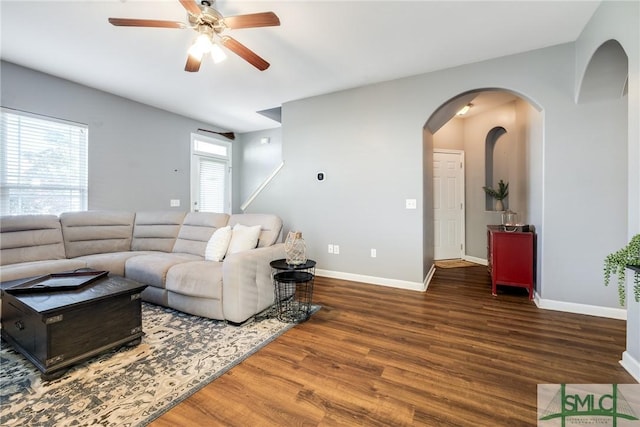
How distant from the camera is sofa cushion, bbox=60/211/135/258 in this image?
3283 millimetres

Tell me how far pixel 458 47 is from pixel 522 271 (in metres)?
2.61

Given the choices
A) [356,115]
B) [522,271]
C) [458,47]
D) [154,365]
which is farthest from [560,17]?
[154,365]

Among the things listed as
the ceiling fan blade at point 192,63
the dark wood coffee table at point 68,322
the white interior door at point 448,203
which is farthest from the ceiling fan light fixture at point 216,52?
the white interior door at point 448,203

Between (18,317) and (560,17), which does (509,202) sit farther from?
(18,317)

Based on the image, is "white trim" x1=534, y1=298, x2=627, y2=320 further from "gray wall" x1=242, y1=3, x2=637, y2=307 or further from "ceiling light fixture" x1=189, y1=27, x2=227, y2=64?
"ceiling light fixture" x1=189, y1=27, x2=227, y2=64

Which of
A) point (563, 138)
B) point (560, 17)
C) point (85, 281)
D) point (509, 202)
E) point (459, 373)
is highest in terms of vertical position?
point (560, 17)

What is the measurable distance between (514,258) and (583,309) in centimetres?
74

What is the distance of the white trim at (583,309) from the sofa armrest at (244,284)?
2931 mm

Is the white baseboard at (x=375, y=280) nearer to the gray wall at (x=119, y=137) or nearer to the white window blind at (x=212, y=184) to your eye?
the white window blind at (x=212, y=184)

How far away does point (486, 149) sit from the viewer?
507 centimetres

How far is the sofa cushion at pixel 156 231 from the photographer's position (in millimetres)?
3707

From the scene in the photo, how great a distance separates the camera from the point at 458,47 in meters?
2.82

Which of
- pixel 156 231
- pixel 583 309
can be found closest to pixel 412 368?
pixel 583 309

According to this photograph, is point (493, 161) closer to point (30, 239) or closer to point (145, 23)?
point (145, 23)
